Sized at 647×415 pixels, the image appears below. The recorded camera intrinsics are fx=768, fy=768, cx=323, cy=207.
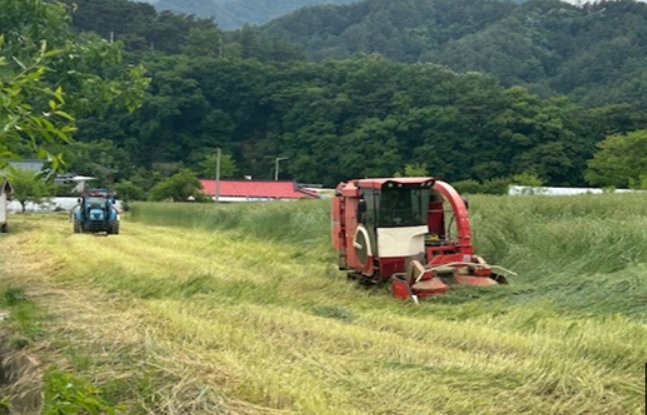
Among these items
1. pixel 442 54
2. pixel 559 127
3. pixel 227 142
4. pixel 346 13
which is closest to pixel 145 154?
pixel 227 142

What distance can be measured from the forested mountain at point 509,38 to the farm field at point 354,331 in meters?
62.1

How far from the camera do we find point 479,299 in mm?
8820

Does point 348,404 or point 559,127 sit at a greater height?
point 559,127

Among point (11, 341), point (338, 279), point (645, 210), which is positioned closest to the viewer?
point (11, 341)

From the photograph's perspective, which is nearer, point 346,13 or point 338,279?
point 338,279

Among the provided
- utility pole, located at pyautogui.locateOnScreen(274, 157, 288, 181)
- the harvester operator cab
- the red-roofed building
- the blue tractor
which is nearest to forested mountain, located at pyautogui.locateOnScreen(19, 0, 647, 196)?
utility pole, located at pyautogui.locateOnScreen(274, 157, 288, 181)

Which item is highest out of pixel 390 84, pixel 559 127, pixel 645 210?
pixel 390 84

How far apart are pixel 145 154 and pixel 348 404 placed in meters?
66.2

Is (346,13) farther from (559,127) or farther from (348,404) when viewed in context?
(348,404)

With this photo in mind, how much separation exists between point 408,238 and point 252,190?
156 ft

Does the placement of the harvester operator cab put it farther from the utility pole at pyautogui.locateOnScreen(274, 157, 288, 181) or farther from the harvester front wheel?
the utility pole at pyautogui.locateOnScreen(274, 157, 288, 181)

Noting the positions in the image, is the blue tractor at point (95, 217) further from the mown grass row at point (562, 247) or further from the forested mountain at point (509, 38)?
the forested mountain at point (509, 38)

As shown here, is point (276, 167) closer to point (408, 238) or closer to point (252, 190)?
point (252, 190)

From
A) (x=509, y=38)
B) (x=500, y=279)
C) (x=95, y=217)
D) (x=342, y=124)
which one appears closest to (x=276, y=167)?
(x=342, y=124)
